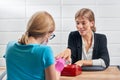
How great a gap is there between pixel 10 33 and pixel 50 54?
5.46ft

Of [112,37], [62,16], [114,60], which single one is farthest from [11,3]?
[114,60]

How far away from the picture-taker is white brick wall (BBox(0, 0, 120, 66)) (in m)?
2.90

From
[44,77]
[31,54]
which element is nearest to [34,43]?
[31,54]

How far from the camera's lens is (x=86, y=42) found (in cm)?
248

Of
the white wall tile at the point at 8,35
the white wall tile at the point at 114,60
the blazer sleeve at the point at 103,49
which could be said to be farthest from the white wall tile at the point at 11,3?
the white wall tile at the point at 114,60

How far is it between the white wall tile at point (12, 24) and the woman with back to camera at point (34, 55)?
1.52 meters

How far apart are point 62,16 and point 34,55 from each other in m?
1.60

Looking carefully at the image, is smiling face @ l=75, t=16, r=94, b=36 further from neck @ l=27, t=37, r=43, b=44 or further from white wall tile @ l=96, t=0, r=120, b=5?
neck @ l=27, t=37, r=43, b=44

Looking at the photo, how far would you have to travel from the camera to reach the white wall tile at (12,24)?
295 cm

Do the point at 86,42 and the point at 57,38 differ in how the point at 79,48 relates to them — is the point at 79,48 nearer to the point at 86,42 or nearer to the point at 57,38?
the point at 86,42

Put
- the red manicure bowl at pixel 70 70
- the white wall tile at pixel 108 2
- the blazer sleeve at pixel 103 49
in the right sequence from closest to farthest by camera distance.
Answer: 1. the red manicure bowl at pixel 70 70
2. the blazer sleeve at pixel 103 49
3. the white wall tile at pixel 108 2

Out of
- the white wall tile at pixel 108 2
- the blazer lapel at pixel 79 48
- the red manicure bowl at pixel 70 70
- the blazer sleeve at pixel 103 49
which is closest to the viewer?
the red manicure bowl at pixel 70 70

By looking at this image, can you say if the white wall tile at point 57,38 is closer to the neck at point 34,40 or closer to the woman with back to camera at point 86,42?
the woman with back to camera at point 86,42

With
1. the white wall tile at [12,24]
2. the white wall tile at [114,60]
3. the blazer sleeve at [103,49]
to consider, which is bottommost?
the white wall tile at [114,60]
